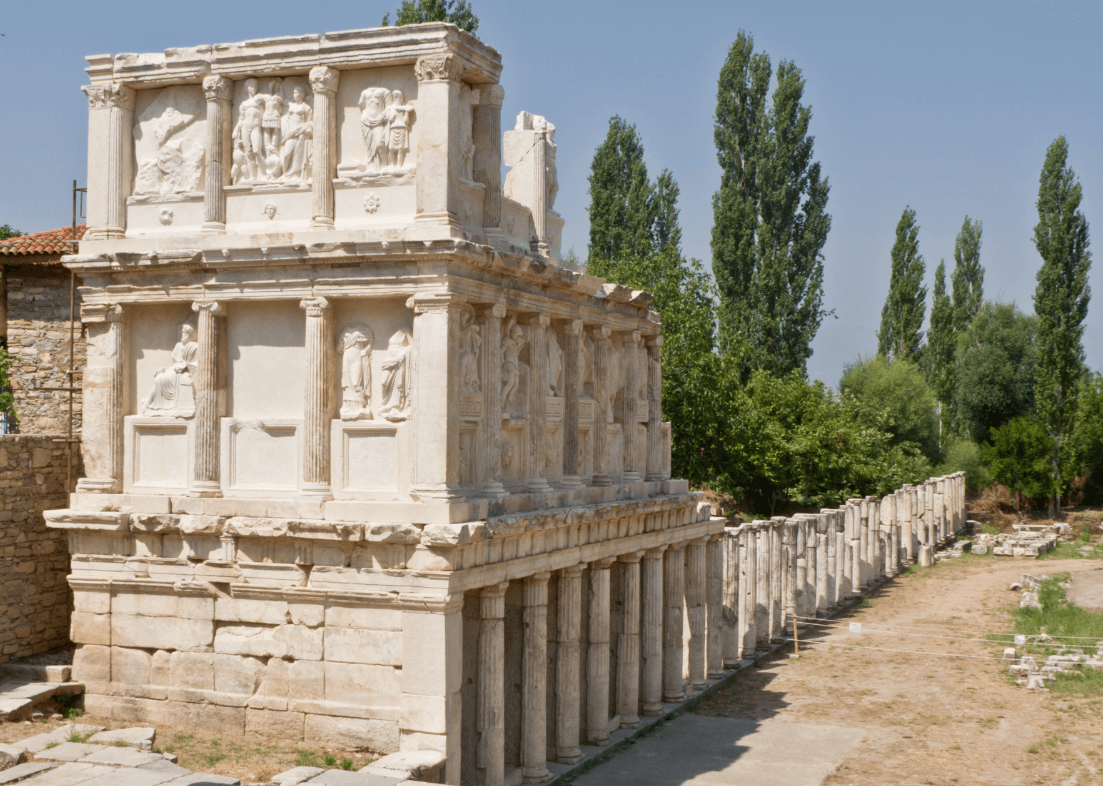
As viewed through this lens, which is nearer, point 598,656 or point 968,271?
point 598,656

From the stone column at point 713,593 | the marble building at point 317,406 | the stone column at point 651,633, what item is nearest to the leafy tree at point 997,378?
the stone column at point 713,593

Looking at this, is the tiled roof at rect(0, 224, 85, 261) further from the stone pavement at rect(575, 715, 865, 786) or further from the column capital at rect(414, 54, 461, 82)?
the stone pavement at rect(575, 715, 865, 786)

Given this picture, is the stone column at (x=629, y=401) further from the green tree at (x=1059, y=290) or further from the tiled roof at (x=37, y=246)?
the green tree at (x=1059, y=290)

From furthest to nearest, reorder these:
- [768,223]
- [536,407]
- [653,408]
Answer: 1. [768,223]
2. [653,408]
3. [536,407]

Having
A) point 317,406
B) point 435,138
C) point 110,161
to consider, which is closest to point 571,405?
point 317,406

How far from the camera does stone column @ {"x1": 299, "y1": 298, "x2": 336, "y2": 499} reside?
14.7 m

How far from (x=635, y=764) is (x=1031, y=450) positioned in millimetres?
37308

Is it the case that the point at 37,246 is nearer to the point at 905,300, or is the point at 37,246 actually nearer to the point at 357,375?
the point at 357,375

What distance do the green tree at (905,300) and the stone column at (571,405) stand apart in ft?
134

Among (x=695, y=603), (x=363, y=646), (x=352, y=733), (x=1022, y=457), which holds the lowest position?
(x=352, y=733)

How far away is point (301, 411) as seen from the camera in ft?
49.6

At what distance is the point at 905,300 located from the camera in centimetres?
5569

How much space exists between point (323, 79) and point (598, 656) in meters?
9.55

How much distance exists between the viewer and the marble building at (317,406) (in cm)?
1424
